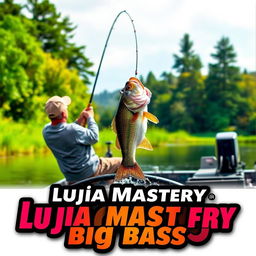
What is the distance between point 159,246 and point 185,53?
77.1 metres

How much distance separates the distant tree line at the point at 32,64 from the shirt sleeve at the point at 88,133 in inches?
1360

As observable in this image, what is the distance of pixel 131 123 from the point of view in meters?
2.63

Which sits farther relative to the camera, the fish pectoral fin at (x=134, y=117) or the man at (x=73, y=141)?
the man at (x=73, y=141)

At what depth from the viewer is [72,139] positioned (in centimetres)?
321

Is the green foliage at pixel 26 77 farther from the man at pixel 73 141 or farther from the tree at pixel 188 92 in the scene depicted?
the man at pixel 73 141

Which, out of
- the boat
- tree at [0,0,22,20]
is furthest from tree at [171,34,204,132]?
the boat

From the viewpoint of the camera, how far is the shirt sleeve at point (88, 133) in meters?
3.08

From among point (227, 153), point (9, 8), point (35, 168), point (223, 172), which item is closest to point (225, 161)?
point (227, 153)

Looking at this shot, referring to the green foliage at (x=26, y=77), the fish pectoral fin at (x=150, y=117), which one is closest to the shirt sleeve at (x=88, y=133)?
the fish pectoral fin at (x=150, y=117)

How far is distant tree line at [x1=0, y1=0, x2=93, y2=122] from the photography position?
1563 inches

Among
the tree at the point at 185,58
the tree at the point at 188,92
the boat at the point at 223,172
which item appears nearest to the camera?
the boat at the point at 223,172

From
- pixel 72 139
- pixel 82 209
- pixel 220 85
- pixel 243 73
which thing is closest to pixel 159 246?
pixel 82 209

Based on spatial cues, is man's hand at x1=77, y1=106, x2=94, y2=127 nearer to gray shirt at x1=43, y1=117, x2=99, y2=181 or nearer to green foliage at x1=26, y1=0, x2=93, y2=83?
gray shirt at x1=43, y1=117, x2=99, y2=181

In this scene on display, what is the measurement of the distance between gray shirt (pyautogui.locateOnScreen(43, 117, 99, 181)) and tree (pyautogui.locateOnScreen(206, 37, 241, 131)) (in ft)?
201
